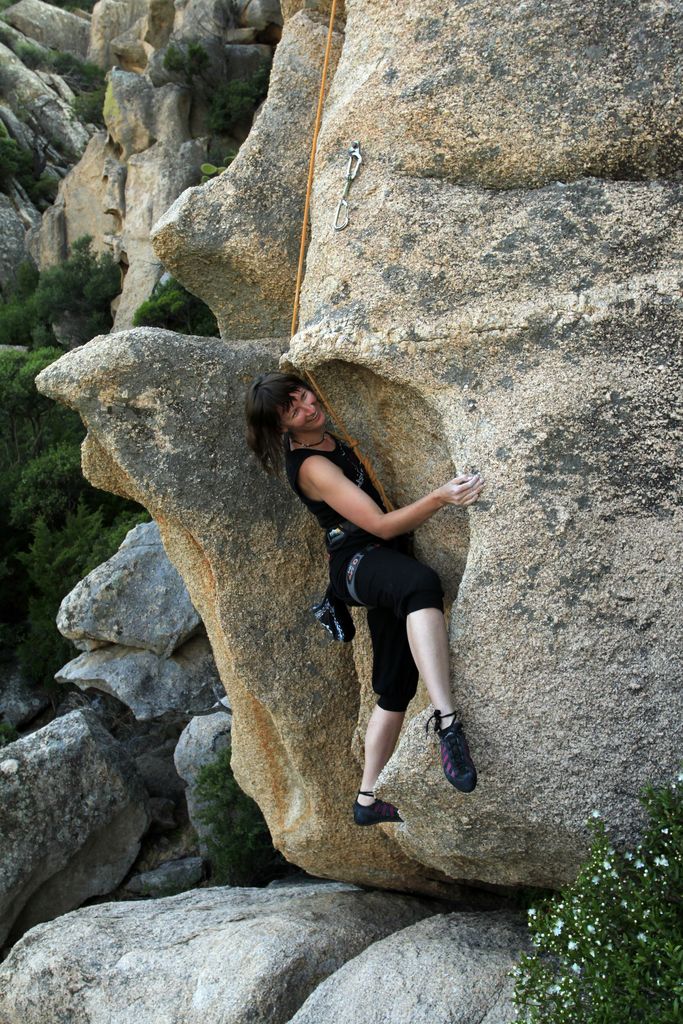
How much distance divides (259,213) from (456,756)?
3.40 metres

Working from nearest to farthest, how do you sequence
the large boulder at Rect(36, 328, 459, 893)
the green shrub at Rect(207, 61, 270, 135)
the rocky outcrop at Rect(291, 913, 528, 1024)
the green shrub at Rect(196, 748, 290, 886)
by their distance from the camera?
1. the rocky outcrop at Rect(291, 913, 528, 1024)
2. the large boulder at Rect(36, 328, 459, 893)
3. the green shrub at Rect(196, 748, 290, 886)
4. the green shrub at Rect(207, 61, 270, 135)

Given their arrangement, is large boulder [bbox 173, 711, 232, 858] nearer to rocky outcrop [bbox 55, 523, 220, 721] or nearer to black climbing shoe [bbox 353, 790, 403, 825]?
rocky outcrop [bbox 55, 523, 220, 721]

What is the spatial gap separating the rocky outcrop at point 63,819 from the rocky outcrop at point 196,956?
2.14 meters

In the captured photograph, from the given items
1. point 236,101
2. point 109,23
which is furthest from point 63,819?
point 109,23

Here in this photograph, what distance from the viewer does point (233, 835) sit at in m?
8.53

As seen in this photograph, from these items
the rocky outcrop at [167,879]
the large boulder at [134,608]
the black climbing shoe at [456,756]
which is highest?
the black climbing shoe at [456,756]

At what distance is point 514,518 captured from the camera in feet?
14.0

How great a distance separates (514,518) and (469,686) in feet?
2.37

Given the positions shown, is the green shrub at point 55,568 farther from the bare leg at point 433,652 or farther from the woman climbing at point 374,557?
the bare leg at point 433,652

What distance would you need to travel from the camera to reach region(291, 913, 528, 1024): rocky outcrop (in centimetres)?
443

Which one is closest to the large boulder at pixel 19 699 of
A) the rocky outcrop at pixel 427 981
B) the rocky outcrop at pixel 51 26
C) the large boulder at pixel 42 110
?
the rocky outcrop at pixel 427 981

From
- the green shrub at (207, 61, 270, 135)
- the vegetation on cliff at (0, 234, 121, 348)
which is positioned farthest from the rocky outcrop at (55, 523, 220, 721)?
the vegetation on cliff at (0, 234, 121, 348)

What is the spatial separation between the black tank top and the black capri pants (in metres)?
0.22

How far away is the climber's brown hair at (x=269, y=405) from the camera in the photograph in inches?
183
